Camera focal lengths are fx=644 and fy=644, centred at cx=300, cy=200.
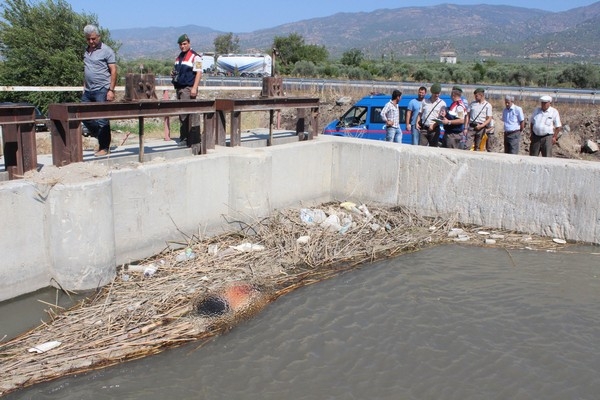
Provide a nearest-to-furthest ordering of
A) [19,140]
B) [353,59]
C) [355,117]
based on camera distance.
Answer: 1. [19,140]
2. [355,117]
3. [353,59]

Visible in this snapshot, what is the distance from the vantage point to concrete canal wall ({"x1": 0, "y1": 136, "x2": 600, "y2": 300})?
6754 mm

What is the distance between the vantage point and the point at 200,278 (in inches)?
292

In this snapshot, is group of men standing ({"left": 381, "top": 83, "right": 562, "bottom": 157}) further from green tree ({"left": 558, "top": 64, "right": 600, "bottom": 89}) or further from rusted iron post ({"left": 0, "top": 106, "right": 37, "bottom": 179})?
green tree ({"left": 558, "top": 64, "right": 600, "bottom": 89})

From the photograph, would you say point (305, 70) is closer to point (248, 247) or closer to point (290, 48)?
point (290, 48)

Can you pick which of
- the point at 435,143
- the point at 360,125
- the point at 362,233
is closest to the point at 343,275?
the point at 362,233

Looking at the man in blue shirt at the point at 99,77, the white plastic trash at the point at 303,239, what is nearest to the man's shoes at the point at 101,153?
the man in blue shirt at the point at 99,77

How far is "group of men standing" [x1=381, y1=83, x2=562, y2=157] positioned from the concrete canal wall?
1.75 metres

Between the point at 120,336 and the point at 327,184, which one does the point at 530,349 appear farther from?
the point at 327,184

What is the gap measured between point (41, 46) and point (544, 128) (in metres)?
17.2

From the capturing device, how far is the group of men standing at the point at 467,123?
10.9 metres

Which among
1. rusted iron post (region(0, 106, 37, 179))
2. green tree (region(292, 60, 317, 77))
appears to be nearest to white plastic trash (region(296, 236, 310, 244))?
rusted iron post (region(0, 106, 37, 179))

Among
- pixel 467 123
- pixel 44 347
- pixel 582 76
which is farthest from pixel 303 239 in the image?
pixel 582 76

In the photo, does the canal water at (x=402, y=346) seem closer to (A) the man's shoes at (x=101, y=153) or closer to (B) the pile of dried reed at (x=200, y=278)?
(B) the pile of dried reed at (x=200, y=278)

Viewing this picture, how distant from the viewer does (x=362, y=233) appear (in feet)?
30.5
